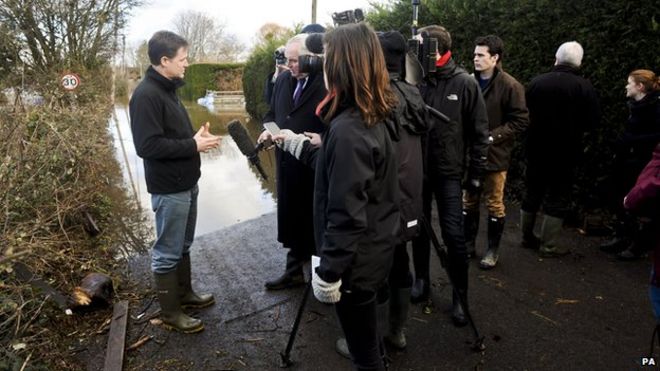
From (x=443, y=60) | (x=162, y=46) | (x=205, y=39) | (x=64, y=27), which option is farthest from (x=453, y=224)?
(x=205, y=39)

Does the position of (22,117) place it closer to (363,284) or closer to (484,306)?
(363,284)

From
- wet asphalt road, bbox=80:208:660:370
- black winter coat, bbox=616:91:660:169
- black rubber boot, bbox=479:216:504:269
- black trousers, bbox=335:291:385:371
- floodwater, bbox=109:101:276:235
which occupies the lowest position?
floodwater, bbox=109:101:276:235

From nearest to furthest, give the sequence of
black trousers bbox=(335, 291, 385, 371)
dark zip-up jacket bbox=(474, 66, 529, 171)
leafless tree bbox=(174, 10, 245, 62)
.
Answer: black trousers bbox=(335, 291, 385, 371) → dark zip-up jacket bbox=(474, 66, 529, 171) → leafless tree bbox=(174, 10, 245, 62)

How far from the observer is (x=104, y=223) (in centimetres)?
599

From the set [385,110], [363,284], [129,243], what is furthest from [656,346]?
[129,243]

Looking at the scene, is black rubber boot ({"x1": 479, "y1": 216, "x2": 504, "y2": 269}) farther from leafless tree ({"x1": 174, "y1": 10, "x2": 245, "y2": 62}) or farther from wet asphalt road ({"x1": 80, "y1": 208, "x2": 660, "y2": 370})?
leafless tree ({"x1": 174, "y1": 10, "x2": 245, "y2": 62})

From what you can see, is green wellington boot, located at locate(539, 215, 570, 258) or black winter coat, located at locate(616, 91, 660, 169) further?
green wellington boot, located at locate(539, 215, 570, 258)

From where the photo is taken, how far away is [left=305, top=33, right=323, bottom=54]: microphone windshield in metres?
3.10

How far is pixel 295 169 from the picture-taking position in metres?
3.61

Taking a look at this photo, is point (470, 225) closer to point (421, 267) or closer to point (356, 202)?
point (421, 267)

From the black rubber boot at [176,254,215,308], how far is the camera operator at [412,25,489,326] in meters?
Result: 1.97

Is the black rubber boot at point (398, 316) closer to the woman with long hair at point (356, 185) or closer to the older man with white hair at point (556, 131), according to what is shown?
the woman with long hair at point (356, 185)

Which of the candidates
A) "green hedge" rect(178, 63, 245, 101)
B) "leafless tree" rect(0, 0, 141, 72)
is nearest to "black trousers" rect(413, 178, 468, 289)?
"leafless tree" rect(0, 0, 141, 72)

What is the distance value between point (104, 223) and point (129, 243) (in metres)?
0.91
